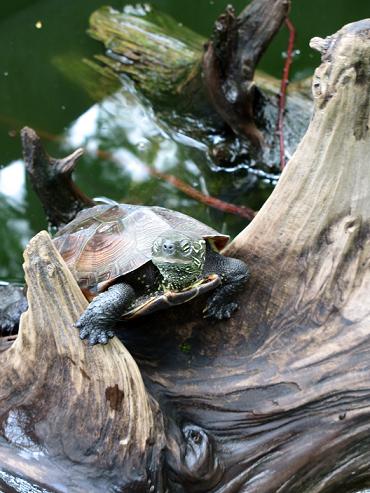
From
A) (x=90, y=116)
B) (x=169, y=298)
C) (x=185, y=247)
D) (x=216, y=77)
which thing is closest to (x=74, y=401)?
(x=169, y=298)

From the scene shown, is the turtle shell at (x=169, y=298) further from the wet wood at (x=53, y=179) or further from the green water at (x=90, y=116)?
the green water at (x=90, y=116)

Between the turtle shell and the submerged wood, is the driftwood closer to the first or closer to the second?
the turtle shell

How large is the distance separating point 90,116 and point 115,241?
2.36 metres

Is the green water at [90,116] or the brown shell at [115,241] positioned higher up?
the brown shell at [115,241]

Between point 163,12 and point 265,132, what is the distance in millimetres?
1892

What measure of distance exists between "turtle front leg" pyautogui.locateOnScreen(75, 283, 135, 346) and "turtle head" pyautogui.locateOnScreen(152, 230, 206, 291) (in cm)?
14

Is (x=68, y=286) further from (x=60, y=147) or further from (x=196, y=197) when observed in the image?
(x=60, y=147)

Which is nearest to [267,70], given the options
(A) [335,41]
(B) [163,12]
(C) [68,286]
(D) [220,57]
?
(B) [163,12]

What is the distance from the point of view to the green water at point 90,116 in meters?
3.36

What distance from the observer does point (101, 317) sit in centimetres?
152

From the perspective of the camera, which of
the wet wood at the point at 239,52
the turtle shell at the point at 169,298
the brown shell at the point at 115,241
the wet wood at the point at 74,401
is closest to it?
the wet wood at the point at 74,401

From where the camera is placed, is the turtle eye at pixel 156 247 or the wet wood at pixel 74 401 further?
the turtle eye at pixel 156 247

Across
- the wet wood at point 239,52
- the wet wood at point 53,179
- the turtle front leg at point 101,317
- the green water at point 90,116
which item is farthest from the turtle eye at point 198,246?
the wet wood at point 239,52

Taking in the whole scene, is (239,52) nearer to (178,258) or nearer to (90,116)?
→ (90,116)
